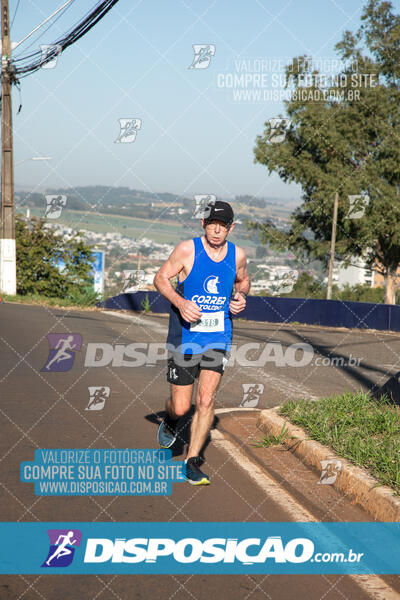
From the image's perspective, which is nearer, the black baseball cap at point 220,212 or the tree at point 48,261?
the black baseball cap at point 220,212

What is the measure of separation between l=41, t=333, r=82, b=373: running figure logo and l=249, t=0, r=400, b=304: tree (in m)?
32.7

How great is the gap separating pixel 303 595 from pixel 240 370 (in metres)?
8.10

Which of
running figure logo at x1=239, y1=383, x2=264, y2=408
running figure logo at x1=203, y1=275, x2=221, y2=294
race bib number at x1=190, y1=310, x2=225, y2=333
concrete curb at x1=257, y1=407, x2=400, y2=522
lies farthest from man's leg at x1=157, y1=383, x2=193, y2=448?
running figure logo at x1=239, y1=383, x2=264, y2=408

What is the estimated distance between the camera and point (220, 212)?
5480 mm

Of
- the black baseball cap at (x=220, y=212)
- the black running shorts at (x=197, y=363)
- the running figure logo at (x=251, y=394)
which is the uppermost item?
the black baseball cap at (x=220, y=212)

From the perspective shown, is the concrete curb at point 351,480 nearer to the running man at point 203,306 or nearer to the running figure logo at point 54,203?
the running man at point 203,306

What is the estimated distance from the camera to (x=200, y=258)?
545cm

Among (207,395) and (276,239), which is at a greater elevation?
(207,395)

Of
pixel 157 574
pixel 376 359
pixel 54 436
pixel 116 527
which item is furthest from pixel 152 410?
pixel 376 359

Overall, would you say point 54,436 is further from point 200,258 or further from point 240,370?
point 240,370

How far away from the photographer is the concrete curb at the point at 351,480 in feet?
15.3

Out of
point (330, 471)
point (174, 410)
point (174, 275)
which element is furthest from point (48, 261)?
point (330, 471)

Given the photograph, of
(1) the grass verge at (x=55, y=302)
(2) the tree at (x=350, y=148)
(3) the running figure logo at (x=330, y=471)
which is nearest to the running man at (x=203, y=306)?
(3) the running figure logo at (x=330, y=471)

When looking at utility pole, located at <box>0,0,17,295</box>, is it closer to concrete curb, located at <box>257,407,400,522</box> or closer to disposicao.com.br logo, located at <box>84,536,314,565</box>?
concrete curb, located at <box>257,407,400,522</box>
